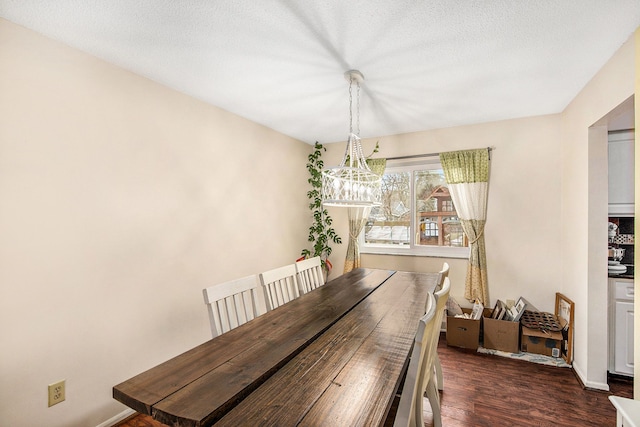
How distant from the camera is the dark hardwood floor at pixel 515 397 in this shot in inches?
77.2

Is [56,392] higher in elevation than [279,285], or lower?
lower

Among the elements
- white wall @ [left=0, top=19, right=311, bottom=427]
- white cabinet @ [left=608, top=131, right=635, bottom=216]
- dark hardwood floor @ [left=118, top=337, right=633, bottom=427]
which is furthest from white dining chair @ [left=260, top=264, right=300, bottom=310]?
white cabinet @ [left=608, top=131, right=635, bottom=216]

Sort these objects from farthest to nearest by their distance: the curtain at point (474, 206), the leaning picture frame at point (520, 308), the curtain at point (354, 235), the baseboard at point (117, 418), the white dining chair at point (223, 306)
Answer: the curtain at point (354, 235) → the curtain at point (474, 206) → the leaning picture frame at point (520, 308) → the baseboard at point (117, 418) → the white dining chair at point (223, 306)

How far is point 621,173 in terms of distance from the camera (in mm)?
2488

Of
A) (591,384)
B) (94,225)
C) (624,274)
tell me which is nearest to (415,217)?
(624,274)

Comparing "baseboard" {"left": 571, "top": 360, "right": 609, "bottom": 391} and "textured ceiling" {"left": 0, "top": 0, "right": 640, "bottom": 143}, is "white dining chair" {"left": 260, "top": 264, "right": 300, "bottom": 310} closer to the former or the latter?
"textured ceiling" {"left": 0, "top": 0, "right": 640, "bottom": 143}

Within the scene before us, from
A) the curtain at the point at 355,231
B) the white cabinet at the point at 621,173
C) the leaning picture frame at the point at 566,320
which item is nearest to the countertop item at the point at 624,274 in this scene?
the leaning picture frame at the point at 566,320

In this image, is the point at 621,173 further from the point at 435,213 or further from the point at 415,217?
the point at 415,217

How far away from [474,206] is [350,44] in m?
2.36

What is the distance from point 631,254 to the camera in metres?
2.62

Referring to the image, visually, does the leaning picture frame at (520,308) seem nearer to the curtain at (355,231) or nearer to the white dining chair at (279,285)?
Result: the curtain at (355,231)

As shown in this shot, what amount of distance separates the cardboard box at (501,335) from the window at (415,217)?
31.1 inches

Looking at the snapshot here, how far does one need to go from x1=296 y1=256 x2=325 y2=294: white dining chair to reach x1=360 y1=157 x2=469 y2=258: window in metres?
1.40

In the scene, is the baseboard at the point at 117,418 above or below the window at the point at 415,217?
below
